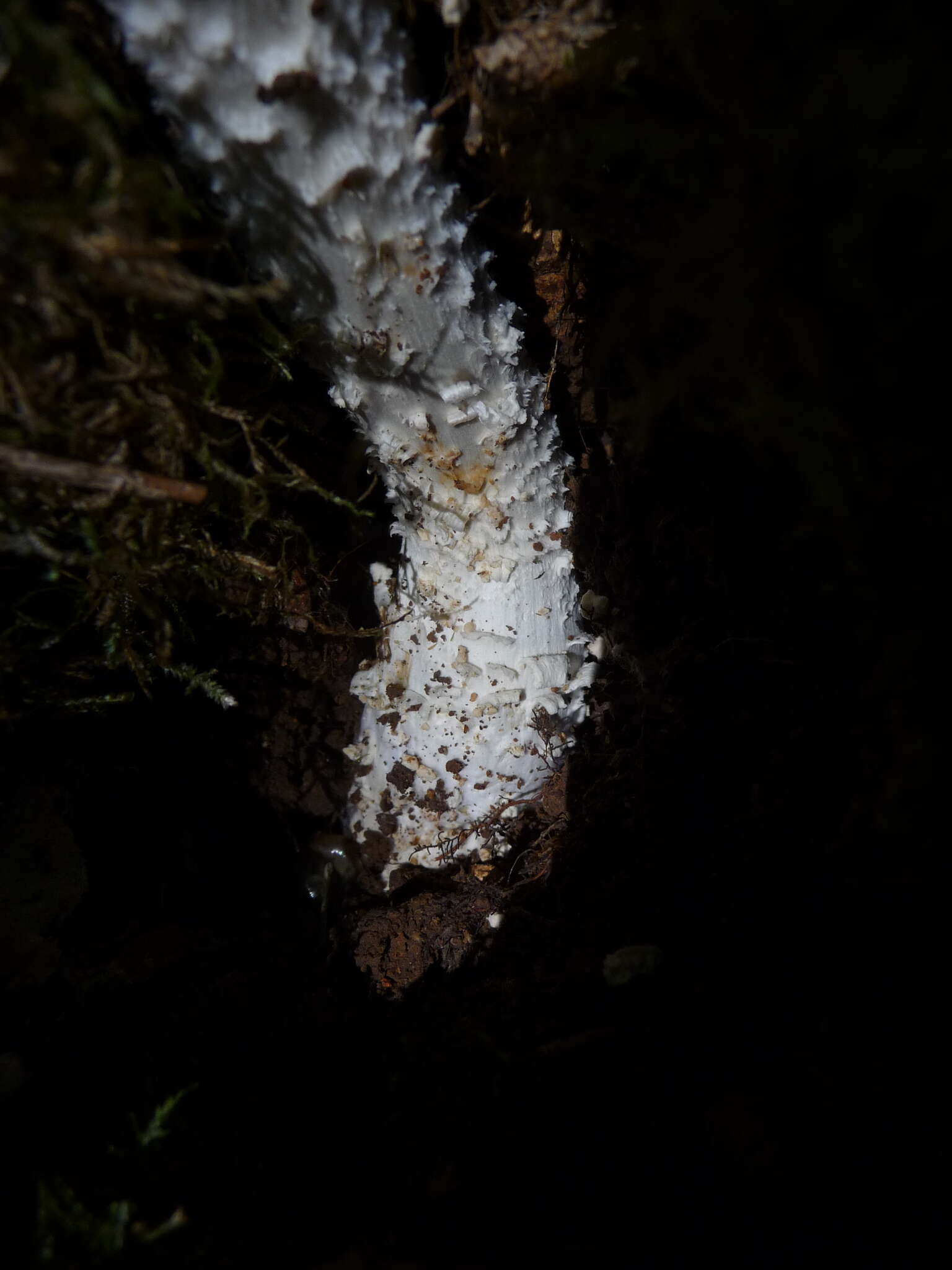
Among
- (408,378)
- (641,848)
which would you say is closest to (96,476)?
(408,378)

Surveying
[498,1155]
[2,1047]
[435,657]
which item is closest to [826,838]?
A: [498,1155]

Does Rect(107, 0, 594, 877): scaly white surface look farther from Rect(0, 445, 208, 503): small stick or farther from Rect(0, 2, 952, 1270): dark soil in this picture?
Rect(0, 445, 208, 503): small stick

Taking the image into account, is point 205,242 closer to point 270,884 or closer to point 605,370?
point 605,370

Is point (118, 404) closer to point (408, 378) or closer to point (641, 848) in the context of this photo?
point (408, 378)

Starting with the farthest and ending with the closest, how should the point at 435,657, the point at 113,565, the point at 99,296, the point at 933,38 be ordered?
the point at 435,657 < the point at 113,565 < the point at 99,296 < the point at 933,38

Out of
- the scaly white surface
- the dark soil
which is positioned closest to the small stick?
the scaly white surface

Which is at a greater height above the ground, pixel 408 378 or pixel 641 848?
pixel 408 378

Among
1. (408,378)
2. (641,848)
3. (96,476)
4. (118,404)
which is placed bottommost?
(641,848)
